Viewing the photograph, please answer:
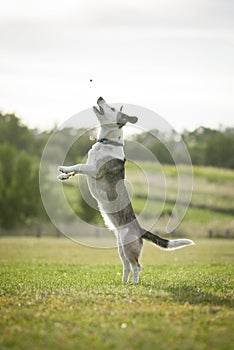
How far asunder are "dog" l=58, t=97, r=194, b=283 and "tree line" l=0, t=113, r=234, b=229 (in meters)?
6.46

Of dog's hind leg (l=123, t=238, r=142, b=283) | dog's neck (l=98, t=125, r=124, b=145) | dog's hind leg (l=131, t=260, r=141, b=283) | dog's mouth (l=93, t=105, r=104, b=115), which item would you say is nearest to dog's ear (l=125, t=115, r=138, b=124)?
dog's neck (l=98, t=125, r=124, b=145)

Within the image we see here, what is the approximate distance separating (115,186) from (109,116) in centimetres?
146

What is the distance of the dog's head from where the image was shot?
38.6 feet

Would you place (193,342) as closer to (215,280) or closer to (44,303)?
(44,303)

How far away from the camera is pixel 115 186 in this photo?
1153cm

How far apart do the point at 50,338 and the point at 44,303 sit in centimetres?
195

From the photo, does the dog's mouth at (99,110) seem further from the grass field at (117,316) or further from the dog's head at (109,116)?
the grass field at (117,316)

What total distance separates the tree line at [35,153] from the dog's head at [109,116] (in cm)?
634

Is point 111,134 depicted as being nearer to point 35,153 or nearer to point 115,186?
point 115,186

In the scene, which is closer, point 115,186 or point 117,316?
point 117,316

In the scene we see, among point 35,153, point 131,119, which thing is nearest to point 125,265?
point 131,119

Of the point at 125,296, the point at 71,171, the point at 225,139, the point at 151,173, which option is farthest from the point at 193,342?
the point at 225,139

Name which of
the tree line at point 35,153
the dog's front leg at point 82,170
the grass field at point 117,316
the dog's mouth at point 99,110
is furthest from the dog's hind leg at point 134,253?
the tree line at point 35,153

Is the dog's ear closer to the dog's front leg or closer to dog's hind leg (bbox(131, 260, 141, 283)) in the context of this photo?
the dog's front leg
